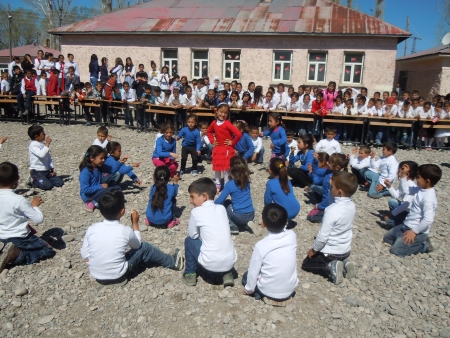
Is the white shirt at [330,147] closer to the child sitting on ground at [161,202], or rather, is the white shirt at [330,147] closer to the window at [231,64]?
the child sitting on ground at [161,202]

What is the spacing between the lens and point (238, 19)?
59.9ft

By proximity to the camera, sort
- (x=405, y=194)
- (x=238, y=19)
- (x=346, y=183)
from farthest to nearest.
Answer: (x=238, y=19) < (x=405, y=194) < (x=346, y=183)

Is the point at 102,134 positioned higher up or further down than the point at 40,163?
higher up

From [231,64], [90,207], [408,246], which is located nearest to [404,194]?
[408,246]

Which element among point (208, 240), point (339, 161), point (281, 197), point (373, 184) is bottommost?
point (373, 184)

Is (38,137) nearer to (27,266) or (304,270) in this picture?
(27,266)

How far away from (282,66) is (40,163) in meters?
13.8

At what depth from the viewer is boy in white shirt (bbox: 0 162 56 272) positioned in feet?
12.9

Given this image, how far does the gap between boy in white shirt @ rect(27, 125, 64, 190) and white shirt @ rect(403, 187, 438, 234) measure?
5816mm

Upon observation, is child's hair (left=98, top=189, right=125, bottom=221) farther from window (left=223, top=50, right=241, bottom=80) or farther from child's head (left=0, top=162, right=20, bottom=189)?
window (left=223, top=50, right=241, bottom=80)

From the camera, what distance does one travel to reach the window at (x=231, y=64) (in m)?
18.3

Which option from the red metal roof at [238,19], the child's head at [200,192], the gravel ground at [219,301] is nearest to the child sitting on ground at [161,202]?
the gravel ground at [219,301]

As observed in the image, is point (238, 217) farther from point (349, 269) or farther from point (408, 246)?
point (408, 246)

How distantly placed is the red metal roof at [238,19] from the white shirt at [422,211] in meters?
13.7
